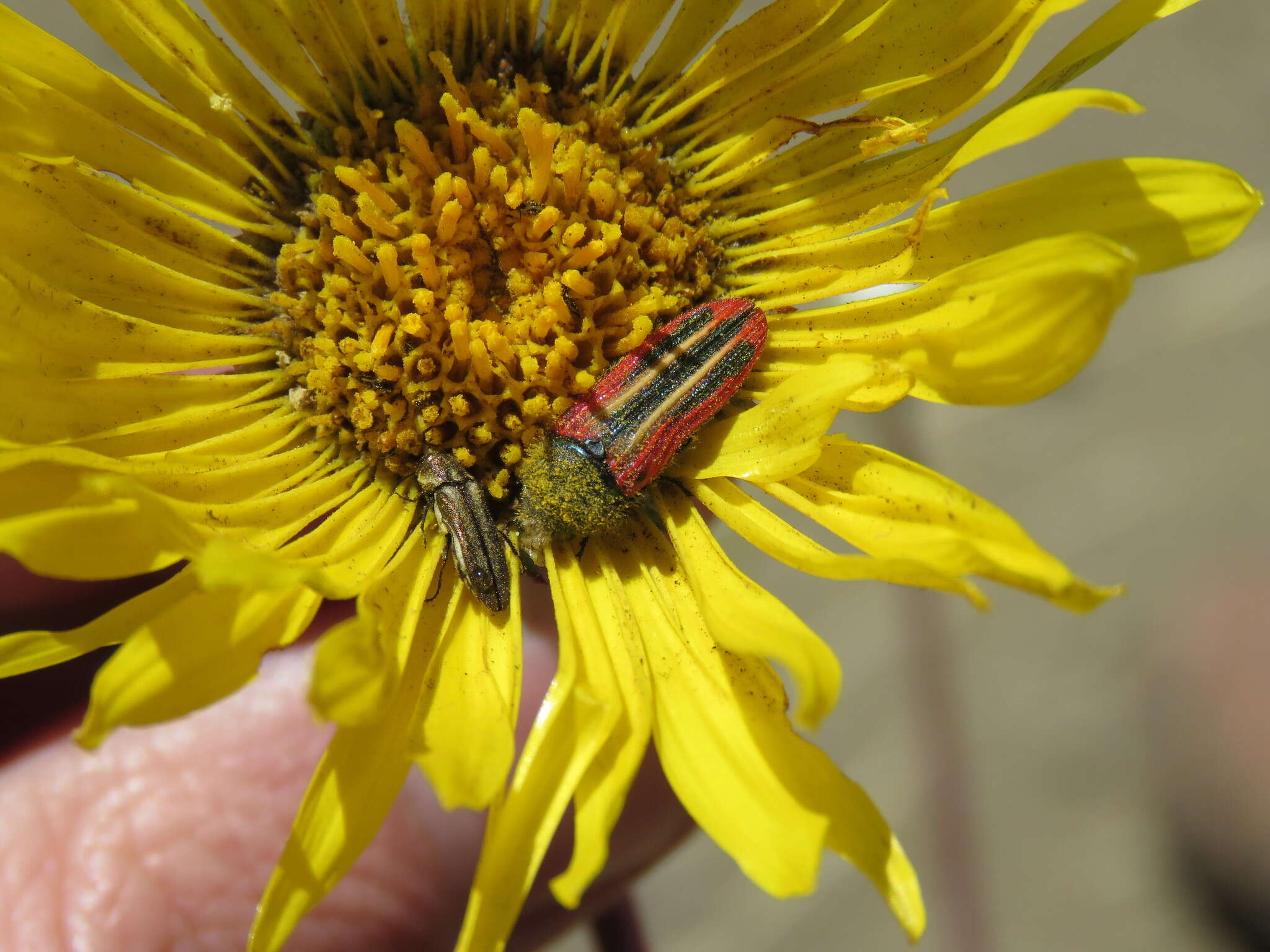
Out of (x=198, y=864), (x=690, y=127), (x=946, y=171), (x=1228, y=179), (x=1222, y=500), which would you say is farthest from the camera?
(x=1222, y=500)

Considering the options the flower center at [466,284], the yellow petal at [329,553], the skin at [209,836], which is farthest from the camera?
the skin at [209,836]

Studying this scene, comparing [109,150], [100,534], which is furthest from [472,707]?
[109,150]

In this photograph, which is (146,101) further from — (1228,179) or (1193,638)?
(1193,638)

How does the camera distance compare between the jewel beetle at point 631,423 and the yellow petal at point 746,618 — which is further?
the jewel beetle at point 631,423

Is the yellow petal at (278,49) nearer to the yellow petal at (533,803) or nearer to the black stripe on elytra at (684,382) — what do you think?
the black stripe on elytra at (684,382)


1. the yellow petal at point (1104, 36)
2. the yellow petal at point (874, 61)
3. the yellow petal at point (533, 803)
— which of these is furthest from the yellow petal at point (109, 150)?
the yellow petal at point (1104, 36)

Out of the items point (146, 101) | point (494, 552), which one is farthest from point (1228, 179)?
point (146, 101)

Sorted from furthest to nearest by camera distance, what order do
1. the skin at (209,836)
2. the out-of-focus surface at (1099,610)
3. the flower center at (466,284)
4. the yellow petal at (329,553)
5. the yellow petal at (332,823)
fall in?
the out-of-focus surface at (1099,610) < the skin at (209,836) < the flower center at (466,284) < the yellow petal at (332,823) < the yellow petal at (329,553)
